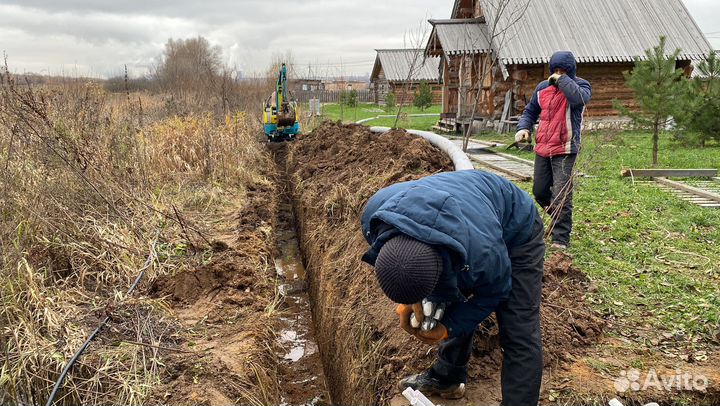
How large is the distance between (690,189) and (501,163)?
3.76m

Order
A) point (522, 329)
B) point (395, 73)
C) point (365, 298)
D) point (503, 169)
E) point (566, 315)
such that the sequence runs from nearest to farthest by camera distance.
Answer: point (522, 329) < point (566, 315) < point (365, 298) < point (503, 169) < point (395, 73)

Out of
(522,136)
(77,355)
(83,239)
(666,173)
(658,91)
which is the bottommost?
(77,355)

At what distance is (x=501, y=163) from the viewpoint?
10.5 metres

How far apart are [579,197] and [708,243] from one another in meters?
1.89

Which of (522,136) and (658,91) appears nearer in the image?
(522,136)

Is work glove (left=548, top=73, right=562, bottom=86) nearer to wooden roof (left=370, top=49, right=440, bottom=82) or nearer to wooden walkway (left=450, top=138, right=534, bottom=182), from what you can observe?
wooden walkway (left=450, top=138, right=534, bottom=182)

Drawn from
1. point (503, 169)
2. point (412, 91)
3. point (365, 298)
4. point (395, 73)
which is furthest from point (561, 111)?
point (395, 73)

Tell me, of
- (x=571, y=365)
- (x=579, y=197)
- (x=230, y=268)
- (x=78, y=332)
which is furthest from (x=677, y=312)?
(x=78, y=332)

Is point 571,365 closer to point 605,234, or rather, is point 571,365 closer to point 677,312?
point 677,312

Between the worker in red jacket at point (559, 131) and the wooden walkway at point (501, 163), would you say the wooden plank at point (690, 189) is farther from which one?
the worker in red jacket at point (559, 131)

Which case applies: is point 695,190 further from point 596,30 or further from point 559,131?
point 596,30

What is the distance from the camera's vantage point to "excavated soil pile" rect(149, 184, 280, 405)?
3338 millimetres

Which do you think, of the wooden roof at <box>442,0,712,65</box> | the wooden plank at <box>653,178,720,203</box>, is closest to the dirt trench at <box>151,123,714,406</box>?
the wooden plank at <box>653,178,720,203</box>

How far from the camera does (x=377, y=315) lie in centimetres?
397
